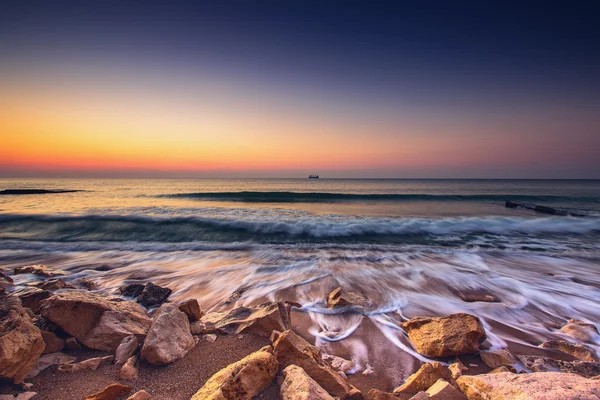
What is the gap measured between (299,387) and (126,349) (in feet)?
5.17

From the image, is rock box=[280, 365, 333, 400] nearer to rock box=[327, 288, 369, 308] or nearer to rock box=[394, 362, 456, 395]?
rock box=[394, 362, 456, 395]

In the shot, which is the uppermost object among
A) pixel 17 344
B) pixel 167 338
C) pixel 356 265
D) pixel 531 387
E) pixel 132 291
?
pixel 17 344

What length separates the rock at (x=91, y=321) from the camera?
234cm

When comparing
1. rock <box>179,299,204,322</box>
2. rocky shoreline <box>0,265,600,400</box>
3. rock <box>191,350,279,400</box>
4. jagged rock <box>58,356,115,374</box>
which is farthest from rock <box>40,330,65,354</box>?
rock <box>191,350,279,400</box>

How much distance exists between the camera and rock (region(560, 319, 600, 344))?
2961 millimetres

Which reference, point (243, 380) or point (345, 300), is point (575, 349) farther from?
point (243, 380)

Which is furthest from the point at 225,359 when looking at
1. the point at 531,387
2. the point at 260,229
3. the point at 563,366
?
the point at 260,229

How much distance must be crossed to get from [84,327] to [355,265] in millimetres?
4963

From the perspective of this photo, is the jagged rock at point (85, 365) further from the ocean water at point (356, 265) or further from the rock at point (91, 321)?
the ocean water at point (356, 265)

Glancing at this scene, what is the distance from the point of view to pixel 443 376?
1.96 m

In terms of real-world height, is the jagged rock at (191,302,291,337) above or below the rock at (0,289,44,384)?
below

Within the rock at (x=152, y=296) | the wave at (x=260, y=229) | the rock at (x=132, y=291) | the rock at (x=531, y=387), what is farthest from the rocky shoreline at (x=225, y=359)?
the wave at (x=260, y=229)

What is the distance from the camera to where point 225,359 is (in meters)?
2.32

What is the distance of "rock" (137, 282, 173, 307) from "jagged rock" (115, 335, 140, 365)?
1.45m
